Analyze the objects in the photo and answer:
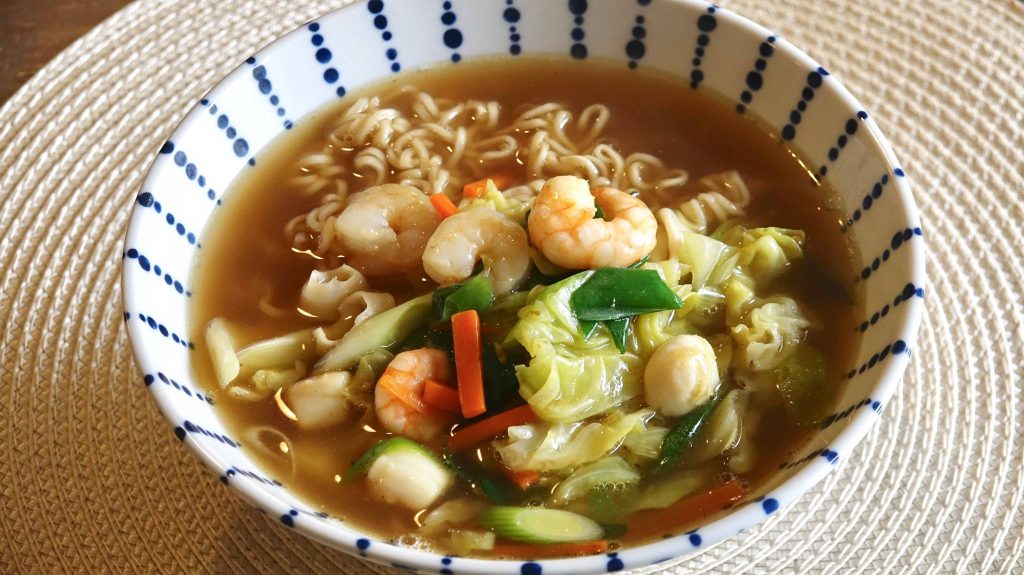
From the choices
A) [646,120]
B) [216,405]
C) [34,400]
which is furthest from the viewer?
[646,120]

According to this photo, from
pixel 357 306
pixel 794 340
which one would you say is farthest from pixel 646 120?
pixel 357 306

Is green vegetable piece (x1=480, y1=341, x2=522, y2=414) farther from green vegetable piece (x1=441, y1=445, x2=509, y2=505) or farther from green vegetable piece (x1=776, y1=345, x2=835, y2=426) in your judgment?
green vegetable piece (x1=776, y1=345, x2=835, y2=426)

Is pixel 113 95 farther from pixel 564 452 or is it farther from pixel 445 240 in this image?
pixel 564 452

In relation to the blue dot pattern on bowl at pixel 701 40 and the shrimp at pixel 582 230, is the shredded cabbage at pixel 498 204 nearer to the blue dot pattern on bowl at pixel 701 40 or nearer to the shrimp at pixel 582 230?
the shrimp at pixel 582 230

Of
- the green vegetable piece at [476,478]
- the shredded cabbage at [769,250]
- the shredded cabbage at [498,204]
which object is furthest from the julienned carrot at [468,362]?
the shredded cabbage at [769,250]

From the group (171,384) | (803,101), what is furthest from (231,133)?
(803,101)

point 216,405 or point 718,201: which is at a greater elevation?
point 718,201

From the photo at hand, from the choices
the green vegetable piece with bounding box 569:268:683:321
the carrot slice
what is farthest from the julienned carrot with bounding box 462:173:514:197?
the green vegetable piece with bounding box 569:268:683:321
